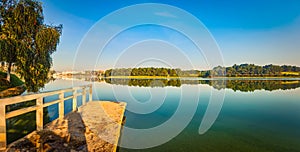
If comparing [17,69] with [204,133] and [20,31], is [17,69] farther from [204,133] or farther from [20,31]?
[204,133]

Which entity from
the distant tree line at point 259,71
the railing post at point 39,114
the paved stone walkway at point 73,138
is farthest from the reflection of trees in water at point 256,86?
the distant tree line at point 259,71

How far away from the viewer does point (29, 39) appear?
891cm

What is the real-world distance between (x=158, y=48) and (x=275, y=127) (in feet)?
31.3

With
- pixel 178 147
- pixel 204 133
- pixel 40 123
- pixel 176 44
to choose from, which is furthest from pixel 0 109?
pixel 176 44

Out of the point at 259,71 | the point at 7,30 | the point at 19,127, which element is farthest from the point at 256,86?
the point at 259,71

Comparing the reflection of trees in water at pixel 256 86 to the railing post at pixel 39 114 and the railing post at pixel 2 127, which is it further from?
the railing post at pixel 2 127

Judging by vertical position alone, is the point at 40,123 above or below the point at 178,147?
above

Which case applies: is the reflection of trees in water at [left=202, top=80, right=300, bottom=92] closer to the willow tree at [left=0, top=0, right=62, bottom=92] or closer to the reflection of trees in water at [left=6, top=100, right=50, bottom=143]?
the willow tree at [left=0, top=0, right=62, bottom=92]

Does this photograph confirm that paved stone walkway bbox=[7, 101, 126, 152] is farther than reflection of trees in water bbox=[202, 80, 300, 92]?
No

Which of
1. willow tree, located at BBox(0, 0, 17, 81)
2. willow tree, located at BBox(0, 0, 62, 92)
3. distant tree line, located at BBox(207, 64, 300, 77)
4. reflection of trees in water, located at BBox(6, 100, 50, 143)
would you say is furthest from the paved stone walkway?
distant tree line, located at BBox(207, 64, 300, 77)

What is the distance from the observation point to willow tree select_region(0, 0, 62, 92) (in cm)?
827

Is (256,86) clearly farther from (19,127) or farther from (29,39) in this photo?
(19,127)

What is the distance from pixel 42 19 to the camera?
953 centimetres

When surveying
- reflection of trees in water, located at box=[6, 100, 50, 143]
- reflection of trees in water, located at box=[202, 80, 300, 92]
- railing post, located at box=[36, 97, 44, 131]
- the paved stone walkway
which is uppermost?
railing post, located at box=[36, 97, 44, 131]
